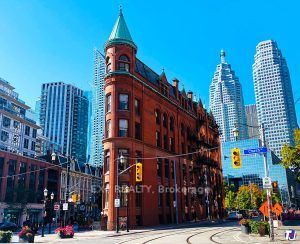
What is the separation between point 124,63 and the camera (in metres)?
46.6

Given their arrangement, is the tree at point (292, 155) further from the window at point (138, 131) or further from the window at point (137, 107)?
the window at point (137, 107)

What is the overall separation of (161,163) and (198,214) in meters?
16.7

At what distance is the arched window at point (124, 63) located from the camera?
46312 mm

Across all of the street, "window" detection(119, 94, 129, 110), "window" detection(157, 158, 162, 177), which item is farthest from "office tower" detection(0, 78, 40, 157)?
the street

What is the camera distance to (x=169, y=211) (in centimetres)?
5038

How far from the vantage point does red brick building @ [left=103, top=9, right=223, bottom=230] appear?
42.9 metres

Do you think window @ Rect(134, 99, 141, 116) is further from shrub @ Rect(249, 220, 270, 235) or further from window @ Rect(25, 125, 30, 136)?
window @ Rect(25, 125, 30, 136)

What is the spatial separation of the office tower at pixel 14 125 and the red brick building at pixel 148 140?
4775cm

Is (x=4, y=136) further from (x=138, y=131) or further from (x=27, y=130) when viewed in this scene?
(x=138, y=131)

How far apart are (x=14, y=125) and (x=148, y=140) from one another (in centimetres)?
5852

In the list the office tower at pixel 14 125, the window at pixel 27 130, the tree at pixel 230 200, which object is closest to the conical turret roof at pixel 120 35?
the office tower at pixel 14 125

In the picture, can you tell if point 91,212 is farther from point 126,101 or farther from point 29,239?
point 29,239

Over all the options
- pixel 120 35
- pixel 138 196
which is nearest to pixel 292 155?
pixel 138 196

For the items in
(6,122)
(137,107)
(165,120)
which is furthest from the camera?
(6,122)
